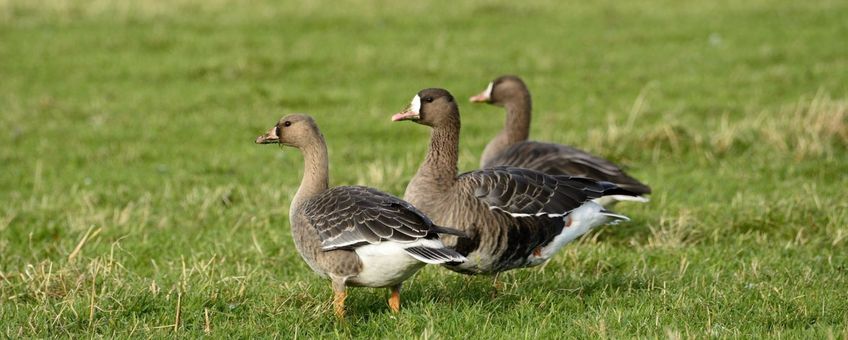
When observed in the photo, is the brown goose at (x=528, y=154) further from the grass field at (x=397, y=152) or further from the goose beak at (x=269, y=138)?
the goose beak at (x=269, y=138)

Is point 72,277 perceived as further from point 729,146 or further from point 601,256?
point 729,146

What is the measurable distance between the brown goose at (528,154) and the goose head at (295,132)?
2540 millimetres

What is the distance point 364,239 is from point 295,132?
55.0 inches

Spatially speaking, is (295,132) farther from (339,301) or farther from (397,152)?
(397,152)

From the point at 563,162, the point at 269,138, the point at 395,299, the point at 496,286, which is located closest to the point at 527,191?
the point at 496,286

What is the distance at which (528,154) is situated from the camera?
9641mm

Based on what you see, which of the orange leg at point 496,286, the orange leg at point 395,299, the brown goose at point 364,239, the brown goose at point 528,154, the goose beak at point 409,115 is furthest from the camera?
the brown goose at point 528,154

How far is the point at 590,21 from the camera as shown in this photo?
21.2m

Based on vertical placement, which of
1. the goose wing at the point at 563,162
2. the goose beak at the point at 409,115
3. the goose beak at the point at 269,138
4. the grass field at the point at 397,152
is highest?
the goose beak at the point at 409,115

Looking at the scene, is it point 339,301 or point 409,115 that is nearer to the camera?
point 339,301

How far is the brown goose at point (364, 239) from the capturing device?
588 cm

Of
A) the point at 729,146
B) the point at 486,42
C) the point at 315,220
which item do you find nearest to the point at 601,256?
the point at 315,220

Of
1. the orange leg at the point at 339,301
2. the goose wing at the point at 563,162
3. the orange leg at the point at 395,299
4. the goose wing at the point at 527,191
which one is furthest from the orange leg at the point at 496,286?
the goose wing at the point at 563,162

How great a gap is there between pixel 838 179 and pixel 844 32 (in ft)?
31.7
